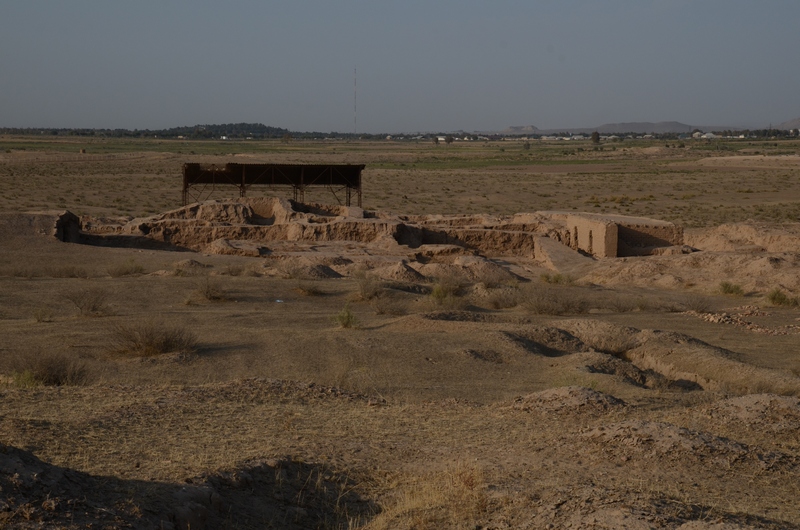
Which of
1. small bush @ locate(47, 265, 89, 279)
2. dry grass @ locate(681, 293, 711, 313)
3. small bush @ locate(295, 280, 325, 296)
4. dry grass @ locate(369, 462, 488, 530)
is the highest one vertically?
dry grass @ locate(369, 462, 488, 530)

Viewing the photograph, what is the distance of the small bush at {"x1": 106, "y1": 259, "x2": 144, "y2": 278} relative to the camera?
1747 centimetres

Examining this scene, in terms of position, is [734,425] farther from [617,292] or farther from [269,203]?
[269,203]

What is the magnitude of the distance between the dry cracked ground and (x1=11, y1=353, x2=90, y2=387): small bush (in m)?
0.03

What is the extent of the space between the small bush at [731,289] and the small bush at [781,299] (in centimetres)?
100

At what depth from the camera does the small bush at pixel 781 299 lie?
16.5m

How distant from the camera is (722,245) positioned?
2319cm

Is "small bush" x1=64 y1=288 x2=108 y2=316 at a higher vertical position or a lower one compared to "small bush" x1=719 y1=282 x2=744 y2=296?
higher

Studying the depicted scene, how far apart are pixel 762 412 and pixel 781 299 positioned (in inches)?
387

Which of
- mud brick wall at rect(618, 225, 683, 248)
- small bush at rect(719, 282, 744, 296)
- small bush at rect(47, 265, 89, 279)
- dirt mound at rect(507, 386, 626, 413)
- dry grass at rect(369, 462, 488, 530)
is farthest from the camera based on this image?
mud brick wall at rect(618, 225, 683, 248)

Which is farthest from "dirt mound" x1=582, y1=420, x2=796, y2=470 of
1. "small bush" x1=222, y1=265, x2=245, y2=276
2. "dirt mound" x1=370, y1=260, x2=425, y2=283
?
"small bush" x1=222, y1=265, x2=245, y2=276

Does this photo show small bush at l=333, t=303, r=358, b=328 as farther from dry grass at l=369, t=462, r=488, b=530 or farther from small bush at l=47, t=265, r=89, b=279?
small bush at l=47, t=265, r=89, b=279

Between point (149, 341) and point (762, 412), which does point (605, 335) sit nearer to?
point (762, 412)

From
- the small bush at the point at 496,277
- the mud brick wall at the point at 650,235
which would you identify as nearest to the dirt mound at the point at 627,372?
the small bush at the point at 496,277

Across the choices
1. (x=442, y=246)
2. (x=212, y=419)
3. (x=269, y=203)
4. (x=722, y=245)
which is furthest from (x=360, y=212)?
(x=212, y=419)
